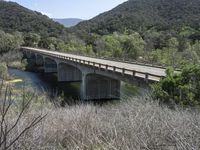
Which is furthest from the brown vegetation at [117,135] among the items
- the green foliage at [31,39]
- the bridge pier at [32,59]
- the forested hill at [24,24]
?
the forested hill at [24,24]

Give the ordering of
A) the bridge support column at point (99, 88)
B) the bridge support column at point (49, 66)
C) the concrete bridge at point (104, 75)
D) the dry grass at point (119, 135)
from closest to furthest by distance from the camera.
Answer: the dry grass at point (119, 135) < the concrete bridge at point (104, 75) < the bridge support column at point (99, 88) < the bridge support column at point (49, 66)

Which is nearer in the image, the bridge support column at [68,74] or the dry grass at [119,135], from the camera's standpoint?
the dry grass at [119,135]

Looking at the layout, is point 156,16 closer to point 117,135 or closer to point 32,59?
point 32,59

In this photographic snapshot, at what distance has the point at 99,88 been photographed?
48844 mm

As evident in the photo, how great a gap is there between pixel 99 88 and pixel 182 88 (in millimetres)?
Answer: 30678

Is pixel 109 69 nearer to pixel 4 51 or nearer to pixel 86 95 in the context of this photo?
pixel 86 95

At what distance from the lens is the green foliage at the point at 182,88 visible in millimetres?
18359

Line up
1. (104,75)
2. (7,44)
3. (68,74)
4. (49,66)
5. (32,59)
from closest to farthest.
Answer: (104,75), (68,74), (49,66), (32,59), (7,44)

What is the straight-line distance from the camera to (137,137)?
23.8 feet

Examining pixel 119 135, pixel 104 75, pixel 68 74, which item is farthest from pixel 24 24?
pixel 119 135

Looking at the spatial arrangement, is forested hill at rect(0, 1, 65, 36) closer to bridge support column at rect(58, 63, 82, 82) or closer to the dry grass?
bridge support column at rect(58, 63, 82, 82)

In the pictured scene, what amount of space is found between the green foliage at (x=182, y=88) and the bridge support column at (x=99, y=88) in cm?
2785

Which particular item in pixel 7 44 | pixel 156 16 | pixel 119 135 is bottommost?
pixel 119 135

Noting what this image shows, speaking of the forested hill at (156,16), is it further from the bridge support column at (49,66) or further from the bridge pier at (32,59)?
the bridge support column at (49,66)
